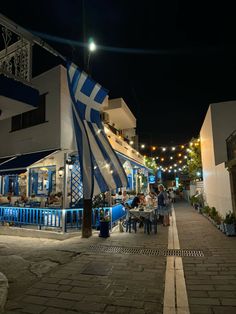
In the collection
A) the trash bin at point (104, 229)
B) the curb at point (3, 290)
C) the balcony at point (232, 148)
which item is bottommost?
the curb at point (3, 290)

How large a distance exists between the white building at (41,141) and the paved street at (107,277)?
5009 millimetres

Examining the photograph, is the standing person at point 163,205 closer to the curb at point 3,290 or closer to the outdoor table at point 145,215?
the outdoor table at point 145,215

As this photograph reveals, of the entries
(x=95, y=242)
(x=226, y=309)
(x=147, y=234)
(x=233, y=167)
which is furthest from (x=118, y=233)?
(x=226, y=309)

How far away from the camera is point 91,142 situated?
26.9 feet

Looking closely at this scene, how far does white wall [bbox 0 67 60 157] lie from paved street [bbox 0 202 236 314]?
5.87 metres

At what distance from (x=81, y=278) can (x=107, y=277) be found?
604 millimetres

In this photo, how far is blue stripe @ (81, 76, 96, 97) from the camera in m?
8.57

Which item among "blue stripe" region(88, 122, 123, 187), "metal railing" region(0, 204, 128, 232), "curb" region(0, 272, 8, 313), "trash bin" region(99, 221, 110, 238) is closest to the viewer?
"curb" region(0, 272, 8, 313)

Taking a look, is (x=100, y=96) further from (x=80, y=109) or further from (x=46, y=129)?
(x=46, y=129)

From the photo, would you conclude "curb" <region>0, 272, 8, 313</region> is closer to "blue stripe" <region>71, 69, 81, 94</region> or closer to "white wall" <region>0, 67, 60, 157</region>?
"blue stripe" <region>71, 69, 81, 94</region>

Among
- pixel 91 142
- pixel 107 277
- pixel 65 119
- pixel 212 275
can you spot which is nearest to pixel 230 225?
pixel 212 275

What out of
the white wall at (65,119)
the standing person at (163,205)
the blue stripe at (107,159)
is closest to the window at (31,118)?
the white wall at (65,119)

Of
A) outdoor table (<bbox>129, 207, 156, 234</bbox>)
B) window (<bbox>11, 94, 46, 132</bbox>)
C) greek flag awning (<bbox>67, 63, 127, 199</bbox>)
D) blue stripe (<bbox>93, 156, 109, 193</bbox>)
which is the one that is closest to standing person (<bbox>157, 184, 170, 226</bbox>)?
outdoor table (<bbox>129, 207, 156, 234</bbox>)

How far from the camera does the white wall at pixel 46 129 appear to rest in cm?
1263
